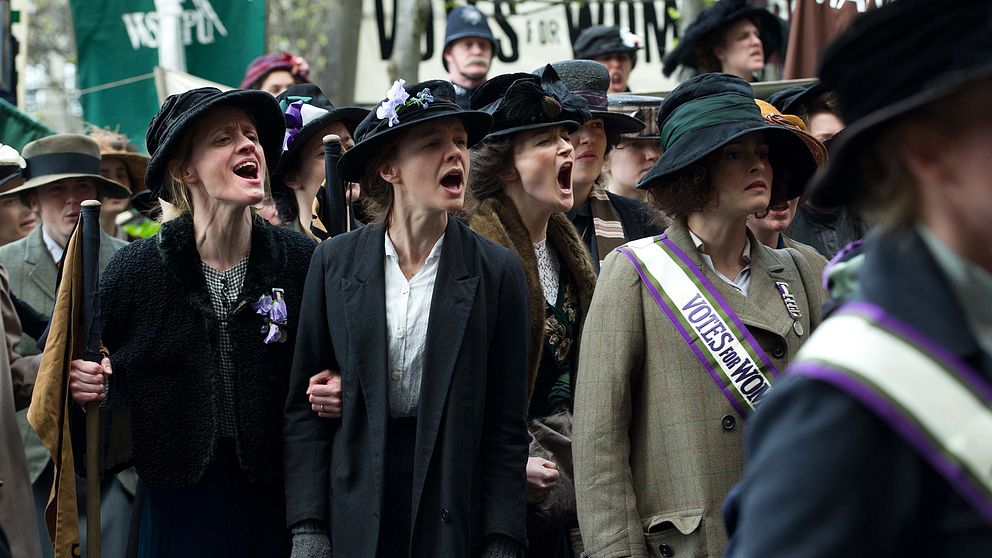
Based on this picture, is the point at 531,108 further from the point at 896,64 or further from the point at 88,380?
the point at 896,64

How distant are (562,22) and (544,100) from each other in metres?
7.19

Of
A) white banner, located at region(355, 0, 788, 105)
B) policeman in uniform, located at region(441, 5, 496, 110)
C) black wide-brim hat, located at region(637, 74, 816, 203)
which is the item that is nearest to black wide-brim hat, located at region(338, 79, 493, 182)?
black wide-brim hat, located at region(637, 74, 816, 203)

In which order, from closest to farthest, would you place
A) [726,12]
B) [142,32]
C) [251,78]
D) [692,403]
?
[692,403] < [726,12] < [251,78] < [142,32]

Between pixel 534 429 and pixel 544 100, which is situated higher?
pixel 544 100

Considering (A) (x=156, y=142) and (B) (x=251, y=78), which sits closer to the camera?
(A) (x=156, y=142)

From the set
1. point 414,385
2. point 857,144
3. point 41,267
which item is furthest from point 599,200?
point 857,144

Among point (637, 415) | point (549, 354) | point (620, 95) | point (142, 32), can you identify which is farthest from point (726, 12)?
point (142, 32)

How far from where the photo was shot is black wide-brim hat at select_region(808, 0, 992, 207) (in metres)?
1.94

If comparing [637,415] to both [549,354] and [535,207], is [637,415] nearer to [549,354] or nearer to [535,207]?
[549,354]

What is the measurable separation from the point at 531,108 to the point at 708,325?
64.8 inches

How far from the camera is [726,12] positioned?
8.83 m

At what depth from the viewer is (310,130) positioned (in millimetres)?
7062

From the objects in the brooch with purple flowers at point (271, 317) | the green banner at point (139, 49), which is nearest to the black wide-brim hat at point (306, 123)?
the brooch with purple flowers at point (271, 317)

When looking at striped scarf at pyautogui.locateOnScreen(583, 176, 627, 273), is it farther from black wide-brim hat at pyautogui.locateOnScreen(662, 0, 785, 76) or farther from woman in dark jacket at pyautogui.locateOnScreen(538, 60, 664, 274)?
black wide-brim hat at pyautogui.locateOnScreen(662, 0, 785, 76)
